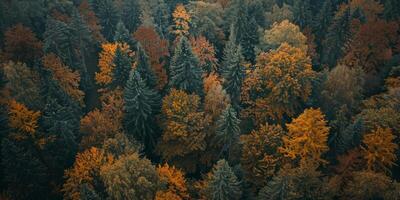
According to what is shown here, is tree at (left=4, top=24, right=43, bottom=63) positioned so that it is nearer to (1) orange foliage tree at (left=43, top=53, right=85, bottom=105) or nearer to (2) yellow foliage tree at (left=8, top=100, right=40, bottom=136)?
(1) orange foliage tree at (left=43, top=53, right=85, bottom=105)

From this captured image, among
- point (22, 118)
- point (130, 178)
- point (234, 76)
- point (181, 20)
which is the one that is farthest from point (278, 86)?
point (22, 118)

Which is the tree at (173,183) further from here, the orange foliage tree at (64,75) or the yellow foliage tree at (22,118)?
the orange foliage tree at (64,75)

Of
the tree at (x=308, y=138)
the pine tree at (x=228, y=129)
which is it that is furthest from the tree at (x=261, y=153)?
the pine tree at (x=228, y=129)

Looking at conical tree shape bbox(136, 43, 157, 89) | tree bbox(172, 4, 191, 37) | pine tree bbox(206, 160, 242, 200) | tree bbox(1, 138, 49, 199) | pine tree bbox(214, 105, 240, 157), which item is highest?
tree bbox(172, 4, 191, 37)

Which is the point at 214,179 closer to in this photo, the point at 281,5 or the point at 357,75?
the point at 357,75

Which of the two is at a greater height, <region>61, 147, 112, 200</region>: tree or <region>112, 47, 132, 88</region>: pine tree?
<region>112, 47, 132, 88</region>: pine tree

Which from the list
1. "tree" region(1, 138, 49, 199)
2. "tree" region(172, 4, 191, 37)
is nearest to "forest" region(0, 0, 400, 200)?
"tree" region(1, 138, 49, 199)

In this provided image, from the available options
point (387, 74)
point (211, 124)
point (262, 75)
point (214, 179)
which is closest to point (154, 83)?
point (211, 124)
